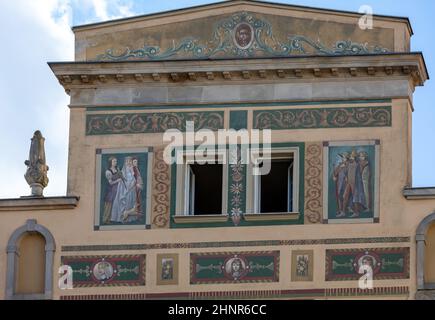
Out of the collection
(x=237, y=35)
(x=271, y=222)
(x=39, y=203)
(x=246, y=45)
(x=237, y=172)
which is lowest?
(x=271, y=222)

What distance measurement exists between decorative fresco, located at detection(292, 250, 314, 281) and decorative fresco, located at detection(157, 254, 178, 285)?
2.07 metres

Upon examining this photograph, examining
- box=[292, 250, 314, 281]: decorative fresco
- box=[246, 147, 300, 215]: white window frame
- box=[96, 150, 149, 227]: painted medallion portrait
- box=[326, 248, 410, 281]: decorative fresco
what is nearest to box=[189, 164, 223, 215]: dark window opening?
box=[246, 147, 300, 215]: white window frame

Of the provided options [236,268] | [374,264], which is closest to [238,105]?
[236,268]

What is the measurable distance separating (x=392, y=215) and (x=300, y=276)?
1.92 meters

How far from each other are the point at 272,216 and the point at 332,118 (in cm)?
207

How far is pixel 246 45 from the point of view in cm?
8262

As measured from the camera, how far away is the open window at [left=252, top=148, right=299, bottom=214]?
81.8 m

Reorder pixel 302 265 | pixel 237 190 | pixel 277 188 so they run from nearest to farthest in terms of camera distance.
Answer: pixel 302 265
pixel 237 190
pixel 277 188

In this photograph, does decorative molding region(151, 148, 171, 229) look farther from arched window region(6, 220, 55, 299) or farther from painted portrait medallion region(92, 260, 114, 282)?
arched window region(6, 220, 55, 299)

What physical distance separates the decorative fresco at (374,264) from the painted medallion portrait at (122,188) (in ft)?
11.7

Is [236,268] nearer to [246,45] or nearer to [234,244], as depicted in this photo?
[234,244]

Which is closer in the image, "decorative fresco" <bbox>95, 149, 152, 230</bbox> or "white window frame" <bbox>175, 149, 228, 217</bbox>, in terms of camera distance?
"white window frame" <bbox>175, 149, 228, 217</bbox>
